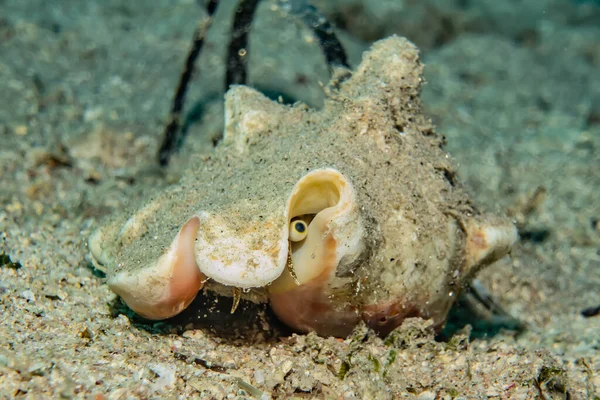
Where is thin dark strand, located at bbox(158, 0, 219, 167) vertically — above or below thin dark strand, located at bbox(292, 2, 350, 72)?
below

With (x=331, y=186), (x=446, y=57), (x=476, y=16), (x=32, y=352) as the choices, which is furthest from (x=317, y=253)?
(x=476, y=16)

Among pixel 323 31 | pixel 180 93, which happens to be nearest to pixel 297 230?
pixel 323 31

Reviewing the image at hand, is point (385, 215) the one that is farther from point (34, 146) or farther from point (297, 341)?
point (34, 146)

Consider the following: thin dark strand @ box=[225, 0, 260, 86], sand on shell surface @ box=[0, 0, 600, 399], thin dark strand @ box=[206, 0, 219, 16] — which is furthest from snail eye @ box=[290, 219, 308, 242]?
thin dark strand @ box=[206, 0, 219, 16]

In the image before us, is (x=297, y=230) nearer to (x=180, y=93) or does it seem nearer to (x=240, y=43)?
(x=240, y=43)

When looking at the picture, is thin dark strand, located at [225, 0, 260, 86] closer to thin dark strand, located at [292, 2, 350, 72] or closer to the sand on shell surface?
the sand on shell surface

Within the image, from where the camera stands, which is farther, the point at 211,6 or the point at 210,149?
the point at 211,6
